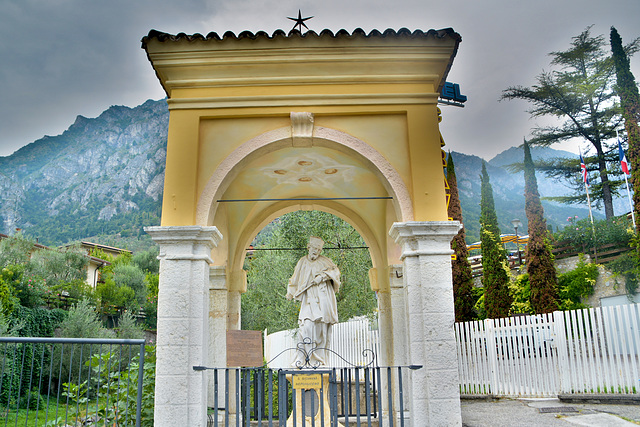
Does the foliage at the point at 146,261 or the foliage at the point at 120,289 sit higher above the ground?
the foliage at the point at 146,261

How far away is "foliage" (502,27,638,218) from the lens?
24141 mm

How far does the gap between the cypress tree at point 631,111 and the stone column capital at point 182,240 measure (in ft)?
49.1

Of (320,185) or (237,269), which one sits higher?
(320,185)

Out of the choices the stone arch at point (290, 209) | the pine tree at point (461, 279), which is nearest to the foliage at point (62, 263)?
the pine tree at point (461, 279)

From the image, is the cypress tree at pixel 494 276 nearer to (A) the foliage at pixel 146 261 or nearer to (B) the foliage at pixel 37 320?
(B) the foliage at pixel 37 320

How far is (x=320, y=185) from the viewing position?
8555 mm

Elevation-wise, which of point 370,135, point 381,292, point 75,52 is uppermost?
point 75,52

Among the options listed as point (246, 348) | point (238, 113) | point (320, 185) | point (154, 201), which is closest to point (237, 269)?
point (320, 185)

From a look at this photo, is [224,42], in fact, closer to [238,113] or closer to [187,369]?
[238,113]

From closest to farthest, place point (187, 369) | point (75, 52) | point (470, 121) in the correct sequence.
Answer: point (187, 369)
point (75, 52)
point (470, 121)

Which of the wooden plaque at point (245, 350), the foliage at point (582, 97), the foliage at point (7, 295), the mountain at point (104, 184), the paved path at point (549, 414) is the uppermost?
the mountain at point (104, 184)

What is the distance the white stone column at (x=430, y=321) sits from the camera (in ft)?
16.8

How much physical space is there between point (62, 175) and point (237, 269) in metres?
75.3

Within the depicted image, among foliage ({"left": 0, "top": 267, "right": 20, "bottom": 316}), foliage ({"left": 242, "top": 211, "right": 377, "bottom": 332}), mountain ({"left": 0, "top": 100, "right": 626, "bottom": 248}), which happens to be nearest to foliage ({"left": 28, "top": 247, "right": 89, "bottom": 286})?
foliage ({"left": 0, "top": 267, "right": 20, "bottom": 316})
